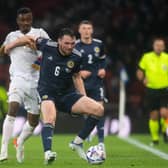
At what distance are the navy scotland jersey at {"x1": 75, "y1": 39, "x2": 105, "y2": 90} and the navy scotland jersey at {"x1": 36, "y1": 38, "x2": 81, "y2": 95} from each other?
249 centimetres

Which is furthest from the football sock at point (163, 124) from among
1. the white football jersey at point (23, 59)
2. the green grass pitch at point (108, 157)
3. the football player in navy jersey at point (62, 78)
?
the football player in navy jersey at point (62, 78)

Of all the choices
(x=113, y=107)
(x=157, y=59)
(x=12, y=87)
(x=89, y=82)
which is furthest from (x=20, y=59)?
Answer: (x=113, y=107)

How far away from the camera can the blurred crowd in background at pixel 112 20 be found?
22672mm

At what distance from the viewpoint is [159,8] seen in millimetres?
25344

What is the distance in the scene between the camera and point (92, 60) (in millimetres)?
12984

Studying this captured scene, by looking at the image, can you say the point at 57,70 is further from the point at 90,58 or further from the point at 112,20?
the point at 112,20

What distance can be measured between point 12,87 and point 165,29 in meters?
14.5

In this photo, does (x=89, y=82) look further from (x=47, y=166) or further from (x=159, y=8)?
(x=159, y=8)

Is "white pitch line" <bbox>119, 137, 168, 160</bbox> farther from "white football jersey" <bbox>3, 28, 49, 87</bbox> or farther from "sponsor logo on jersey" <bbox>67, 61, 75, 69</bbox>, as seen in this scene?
"white football jersey" <bbox>3, 28, 49, 87</bbox>

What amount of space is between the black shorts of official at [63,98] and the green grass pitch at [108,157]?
75 centimetres

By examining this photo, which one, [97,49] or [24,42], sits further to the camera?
[97,49]

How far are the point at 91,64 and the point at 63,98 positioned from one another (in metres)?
2.69

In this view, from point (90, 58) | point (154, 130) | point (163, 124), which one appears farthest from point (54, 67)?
point (163, 124)

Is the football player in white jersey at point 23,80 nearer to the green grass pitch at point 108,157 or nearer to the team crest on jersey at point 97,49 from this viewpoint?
the green grass pitch at point 108,157
